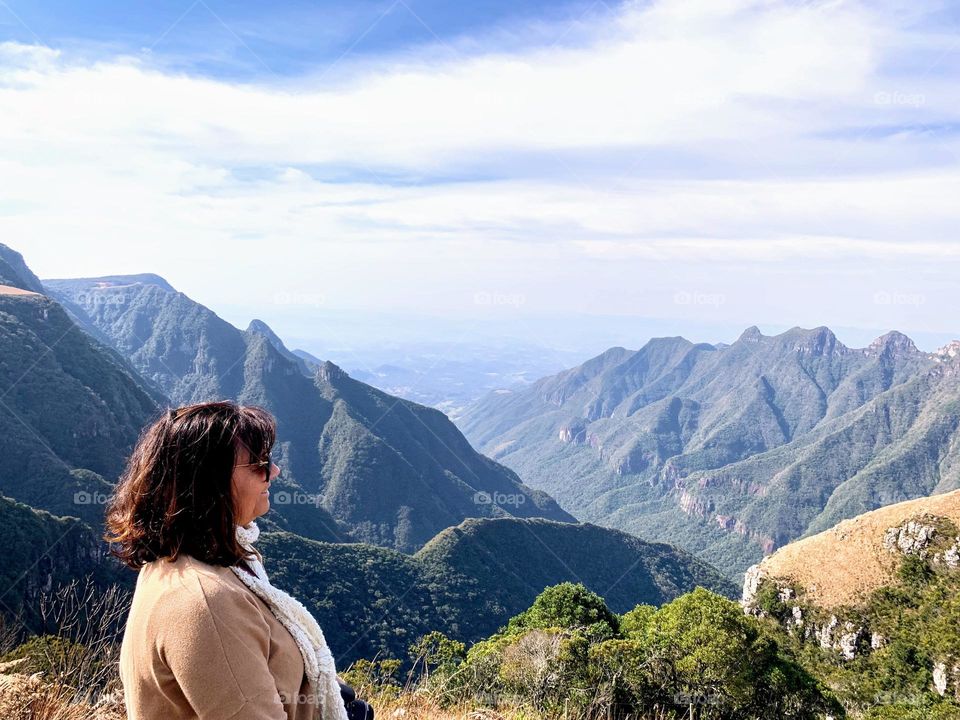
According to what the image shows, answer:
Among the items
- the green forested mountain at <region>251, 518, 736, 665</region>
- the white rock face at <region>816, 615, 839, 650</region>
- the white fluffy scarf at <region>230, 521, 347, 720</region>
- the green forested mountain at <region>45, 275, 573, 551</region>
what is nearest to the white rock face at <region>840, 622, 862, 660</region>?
the white rock face at <region>816, 615, 839, 650</region>

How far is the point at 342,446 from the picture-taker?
131625 millimetres

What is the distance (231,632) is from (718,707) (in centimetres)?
2028

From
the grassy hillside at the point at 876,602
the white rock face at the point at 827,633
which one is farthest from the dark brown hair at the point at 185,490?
the white rock face at the point at 827,633

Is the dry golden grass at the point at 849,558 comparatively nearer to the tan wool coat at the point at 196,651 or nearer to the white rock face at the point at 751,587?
the white rock face at the point at 751,587

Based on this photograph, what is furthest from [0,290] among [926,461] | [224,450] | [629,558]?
[926,461]

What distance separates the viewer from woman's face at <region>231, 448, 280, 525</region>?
2777 millimetres

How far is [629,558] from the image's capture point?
90.4m

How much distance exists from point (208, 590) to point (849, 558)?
45676 millimetres

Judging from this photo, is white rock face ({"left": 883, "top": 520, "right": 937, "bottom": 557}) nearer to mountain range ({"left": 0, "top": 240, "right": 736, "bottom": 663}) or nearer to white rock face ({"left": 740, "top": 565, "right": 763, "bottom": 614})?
white rock face ({"left": 740, "top": 565, "right": 763, "bottom": 614})

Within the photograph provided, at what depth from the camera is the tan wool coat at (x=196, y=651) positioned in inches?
88.5

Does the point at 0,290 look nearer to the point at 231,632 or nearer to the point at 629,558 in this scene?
the point at 629,558

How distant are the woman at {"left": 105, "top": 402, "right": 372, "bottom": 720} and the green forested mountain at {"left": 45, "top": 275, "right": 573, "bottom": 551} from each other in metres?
78.0
